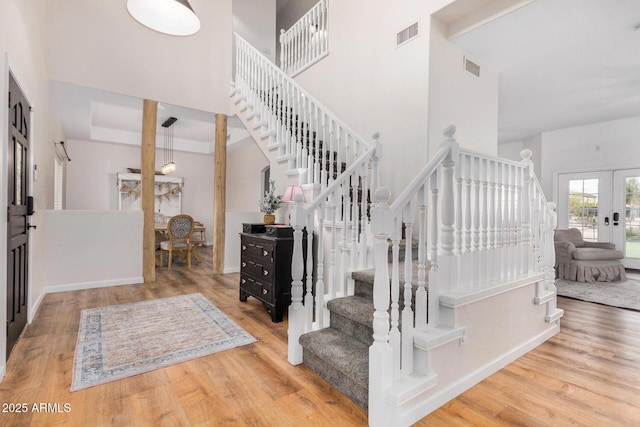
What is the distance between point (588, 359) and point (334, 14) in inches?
207

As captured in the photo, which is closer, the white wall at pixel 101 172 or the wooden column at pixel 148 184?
the wooden column at pixel 148 184

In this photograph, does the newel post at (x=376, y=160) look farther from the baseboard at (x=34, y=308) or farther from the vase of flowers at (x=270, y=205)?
the baseboard at (x=34, y=308)

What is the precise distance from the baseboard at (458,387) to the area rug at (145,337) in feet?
4.71

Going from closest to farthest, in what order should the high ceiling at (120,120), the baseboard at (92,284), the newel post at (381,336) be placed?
the newel post at (381,336) → the baseboard at (92,284) → the high ceiling at (120,120)

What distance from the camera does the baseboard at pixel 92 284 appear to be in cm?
404

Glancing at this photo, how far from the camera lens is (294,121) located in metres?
4.11

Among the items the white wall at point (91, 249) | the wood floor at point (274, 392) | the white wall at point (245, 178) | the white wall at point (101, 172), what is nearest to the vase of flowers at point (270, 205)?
the wood floor at point (274, 392)

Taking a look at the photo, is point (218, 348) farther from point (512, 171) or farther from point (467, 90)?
point (467, 90)

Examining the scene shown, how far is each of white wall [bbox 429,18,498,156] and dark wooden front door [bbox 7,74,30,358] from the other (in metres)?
3.75

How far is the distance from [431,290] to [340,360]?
706mm

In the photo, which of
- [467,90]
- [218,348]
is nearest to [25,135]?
[218,348]

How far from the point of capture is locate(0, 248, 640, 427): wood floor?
5.49 feet

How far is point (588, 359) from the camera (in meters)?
2.40

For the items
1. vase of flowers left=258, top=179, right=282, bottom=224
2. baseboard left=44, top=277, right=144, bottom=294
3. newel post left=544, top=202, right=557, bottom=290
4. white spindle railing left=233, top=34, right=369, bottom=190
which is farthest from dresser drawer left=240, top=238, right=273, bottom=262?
newel post left=544, top=202, right=557, bottom=290
